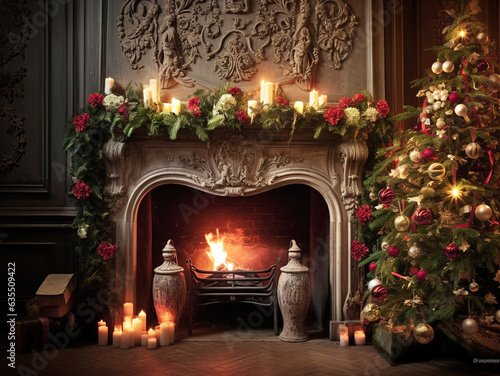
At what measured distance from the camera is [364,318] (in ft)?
13.8

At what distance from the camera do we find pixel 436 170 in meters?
3.66

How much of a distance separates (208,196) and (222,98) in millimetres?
1338

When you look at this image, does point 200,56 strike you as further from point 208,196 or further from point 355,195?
point 355,195

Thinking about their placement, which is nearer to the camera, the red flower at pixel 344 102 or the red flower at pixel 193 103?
the red flower at pixel 193 103

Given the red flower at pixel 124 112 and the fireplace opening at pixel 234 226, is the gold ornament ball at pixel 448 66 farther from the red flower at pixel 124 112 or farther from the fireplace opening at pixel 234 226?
the red flower at pixel 124 112

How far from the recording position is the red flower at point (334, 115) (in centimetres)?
427

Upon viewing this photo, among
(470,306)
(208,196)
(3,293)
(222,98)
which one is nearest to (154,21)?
(222,98)

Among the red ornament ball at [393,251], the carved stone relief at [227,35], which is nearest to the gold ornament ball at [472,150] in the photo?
the red ornament ball at [393,251]

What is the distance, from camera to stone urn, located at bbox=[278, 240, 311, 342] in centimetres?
446

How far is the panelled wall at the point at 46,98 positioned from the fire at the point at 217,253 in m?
1.33

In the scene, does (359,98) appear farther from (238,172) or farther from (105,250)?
(105,250)

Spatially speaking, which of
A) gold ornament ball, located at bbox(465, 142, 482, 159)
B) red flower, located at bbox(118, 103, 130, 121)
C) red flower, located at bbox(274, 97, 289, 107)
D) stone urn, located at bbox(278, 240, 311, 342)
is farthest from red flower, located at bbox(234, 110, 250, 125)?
gold ornament ball, located at bbox(465, 142, 482, 159)

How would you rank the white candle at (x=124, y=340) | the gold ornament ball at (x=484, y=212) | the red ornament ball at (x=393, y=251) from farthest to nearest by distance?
the white candle at (x=124, y=340) < the red ornament ball at (x=393, y=251) < the gold ornament ball at (x=484, y=212)

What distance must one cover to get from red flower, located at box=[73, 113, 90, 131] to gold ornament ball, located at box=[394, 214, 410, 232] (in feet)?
8.65
